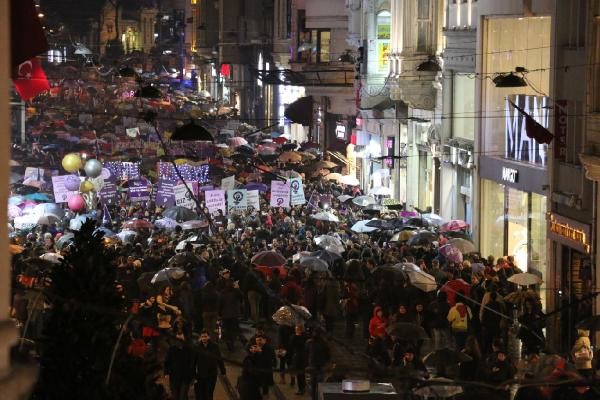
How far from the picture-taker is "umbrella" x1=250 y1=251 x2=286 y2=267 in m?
27.1

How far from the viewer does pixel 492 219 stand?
35.5 meters

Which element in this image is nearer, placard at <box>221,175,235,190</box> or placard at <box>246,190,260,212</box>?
placard at <box>246,190,260,212</box>

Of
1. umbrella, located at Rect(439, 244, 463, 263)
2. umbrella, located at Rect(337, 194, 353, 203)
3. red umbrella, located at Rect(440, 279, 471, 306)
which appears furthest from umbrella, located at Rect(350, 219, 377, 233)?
red umbrella, located at Rect(440, 279, 471, 306)

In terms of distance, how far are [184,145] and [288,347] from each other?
39.6 metres

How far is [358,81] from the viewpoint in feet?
182

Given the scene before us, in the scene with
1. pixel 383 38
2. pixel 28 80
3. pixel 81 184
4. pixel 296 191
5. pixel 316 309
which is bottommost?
pixel 316 309

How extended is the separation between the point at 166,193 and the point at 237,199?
2.21m

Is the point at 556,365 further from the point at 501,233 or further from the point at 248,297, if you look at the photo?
the point at 501,233

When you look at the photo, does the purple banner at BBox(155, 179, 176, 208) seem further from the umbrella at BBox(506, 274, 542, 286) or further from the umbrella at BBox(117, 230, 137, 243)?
the umbrella at BBox(506, 274, 542, 286)

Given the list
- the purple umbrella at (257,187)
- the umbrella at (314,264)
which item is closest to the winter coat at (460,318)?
the umbrella at (314,264)

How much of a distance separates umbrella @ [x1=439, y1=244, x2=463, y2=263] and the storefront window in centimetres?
489

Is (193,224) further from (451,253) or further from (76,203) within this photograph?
(451,253)

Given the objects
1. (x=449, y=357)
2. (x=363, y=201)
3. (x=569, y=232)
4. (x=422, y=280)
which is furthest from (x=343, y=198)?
(x=449, y=357)

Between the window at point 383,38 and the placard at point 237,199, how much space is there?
1454 centimetres
